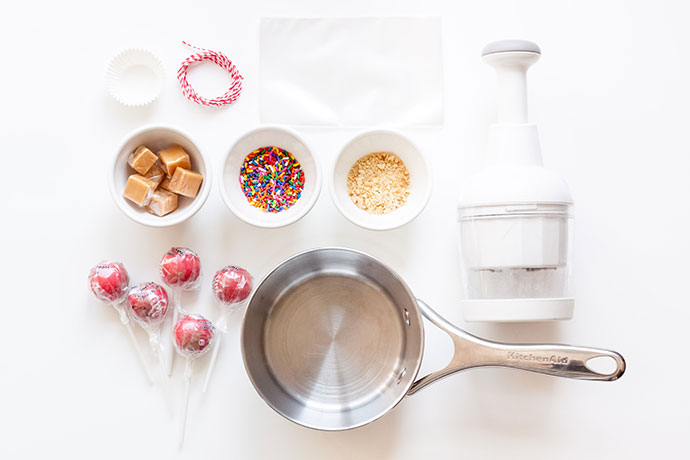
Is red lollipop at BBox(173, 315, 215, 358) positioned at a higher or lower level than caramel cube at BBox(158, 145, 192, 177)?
lower

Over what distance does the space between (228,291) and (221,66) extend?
381 millimetres

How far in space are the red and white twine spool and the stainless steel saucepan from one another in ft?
0.98

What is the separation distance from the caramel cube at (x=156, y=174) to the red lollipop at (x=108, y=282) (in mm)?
147

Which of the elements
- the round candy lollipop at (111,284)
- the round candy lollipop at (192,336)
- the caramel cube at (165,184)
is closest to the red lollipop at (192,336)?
the round candy lollipop at (192,336)

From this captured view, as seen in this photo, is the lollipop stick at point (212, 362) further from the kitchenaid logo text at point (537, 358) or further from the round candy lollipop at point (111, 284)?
the kitchenaid logo text at point (537, 358)

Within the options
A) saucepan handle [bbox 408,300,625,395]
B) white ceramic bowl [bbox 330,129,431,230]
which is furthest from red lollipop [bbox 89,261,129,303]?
saucepan handle [bbox 408,300,625,395]

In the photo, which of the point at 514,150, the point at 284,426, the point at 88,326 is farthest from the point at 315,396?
the point at 514,150

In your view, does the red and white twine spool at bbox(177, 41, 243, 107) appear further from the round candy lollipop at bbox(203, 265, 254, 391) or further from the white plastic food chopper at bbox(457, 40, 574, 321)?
the white plastic food chopper at bbox(457, 40, 574, 321)

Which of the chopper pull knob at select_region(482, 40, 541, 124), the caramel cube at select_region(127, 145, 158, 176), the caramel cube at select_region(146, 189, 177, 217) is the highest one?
the chopper pull knob at select_region(482, 40, 541, 124)

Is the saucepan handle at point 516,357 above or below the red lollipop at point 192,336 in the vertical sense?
below

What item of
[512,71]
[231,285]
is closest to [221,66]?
[231,285]

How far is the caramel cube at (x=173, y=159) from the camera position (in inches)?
39.7

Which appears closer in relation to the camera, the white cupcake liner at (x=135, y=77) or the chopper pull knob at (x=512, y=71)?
the chopper pull knob at (x=512, y=71)

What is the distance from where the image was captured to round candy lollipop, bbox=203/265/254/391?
3.32 feet
